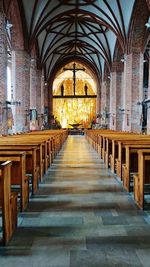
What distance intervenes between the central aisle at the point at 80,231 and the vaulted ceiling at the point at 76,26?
14579mm

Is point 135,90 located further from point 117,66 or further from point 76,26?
point 76,26

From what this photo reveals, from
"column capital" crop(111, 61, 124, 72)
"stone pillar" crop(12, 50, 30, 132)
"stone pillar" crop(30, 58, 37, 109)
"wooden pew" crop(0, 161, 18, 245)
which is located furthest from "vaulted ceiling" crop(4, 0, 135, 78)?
"wooden pew" crop(0, 161, 18, 245)

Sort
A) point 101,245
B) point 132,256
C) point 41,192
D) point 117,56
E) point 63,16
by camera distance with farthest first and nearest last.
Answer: point 117,56
point 63,16
point 41,192
point 101,245
point 132,256

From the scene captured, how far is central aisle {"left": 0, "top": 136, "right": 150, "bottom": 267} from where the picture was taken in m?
3.16

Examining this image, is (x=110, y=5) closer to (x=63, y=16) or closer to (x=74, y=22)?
(x=63, y=16)

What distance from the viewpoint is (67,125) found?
41.8 meters

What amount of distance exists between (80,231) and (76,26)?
25.6 meters

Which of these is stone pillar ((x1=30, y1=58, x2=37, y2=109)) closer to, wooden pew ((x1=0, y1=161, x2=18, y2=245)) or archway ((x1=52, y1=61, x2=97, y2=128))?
archway ((x1=52, y1=61, x2=97, y2=128))

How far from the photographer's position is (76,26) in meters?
27.0

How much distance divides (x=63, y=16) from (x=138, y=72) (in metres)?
8.99

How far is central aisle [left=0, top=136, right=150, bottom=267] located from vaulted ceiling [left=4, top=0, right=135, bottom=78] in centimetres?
1458

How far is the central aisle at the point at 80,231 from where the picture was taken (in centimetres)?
316

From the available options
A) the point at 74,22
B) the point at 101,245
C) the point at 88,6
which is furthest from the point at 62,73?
the point at 101,245

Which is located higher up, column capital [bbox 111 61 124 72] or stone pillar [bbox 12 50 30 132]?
column capital [bbox 111 61 124 72]
